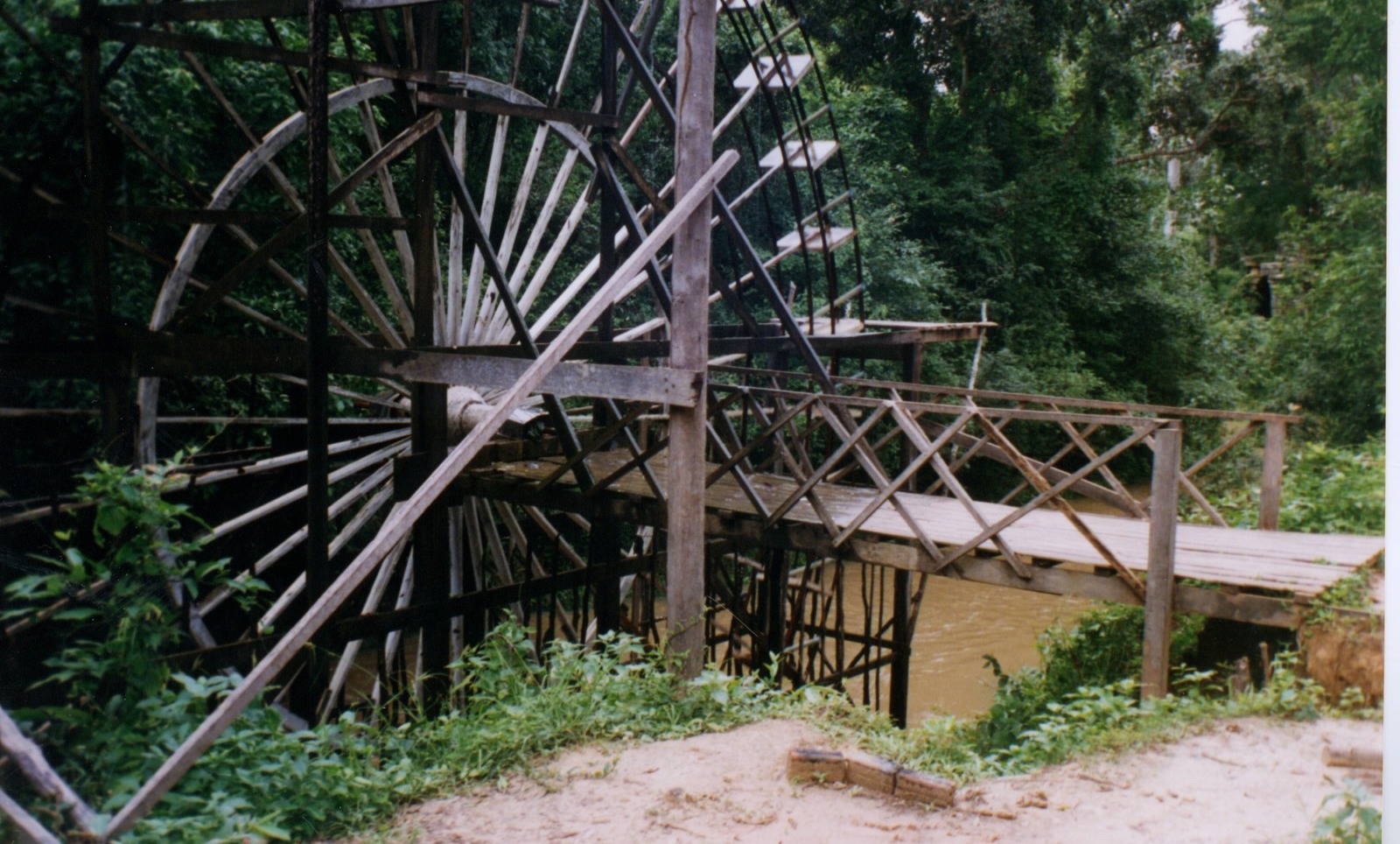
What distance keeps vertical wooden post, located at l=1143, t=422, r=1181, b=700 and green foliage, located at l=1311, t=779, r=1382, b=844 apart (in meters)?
1.76

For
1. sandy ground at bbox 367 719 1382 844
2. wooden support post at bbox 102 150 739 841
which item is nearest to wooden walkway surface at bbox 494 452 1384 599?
sandy ground at bbox 367 719 1382 844

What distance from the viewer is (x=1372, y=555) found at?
4.91m

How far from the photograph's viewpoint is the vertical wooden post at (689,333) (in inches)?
180

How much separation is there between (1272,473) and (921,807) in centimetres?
360

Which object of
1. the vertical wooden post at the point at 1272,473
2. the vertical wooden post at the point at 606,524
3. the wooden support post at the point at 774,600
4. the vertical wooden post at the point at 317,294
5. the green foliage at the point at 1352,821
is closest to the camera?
the green foliage at the point at 1352,821

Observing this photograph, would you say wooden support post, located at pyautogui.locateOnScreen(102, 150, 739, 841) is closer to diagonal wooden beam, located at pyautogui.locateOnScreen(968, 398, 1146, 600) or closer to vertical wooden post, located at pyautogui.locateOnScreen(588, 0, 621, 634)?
diagonal wooden beam, located at pyautogui.locateOnScreen(968, 398, 1146, 600)

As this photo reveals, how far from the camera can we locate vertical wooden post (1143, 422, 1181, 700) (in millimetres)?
4535

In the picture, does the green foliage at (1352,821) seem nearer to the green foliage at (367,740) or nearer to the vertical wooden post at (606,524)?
the green foliage at (367,740)

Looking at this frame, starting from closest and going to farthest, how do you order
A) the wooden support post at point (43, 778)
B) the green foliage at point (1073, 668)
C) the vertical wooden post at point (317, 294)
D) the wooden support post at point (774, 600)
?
the wooden support post at point (43, 778), the vertical wooden post at point (317, 294), the green foliage at point (1073, 668), the wooden support post at point (774, 600)

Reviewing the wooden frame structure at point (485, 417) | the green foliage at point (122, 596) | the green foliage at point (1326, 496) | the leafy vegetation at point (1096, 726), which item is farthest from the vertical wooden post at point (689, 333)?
the green foliage at point (1326, 496)

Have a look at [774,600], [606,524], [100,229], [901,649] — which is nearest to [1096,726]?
[774,600]

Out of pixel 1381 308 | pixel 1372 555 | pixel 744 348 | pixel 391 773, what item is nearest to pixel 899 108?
pixel 744 348

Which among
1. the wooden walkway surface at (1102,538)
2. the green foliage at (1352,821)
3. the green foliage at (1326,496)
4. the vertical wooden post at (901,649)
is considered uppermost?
the green foliage at (1326,496)

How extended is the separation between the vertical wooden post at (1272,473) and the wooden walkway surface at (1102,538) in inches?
6.4
